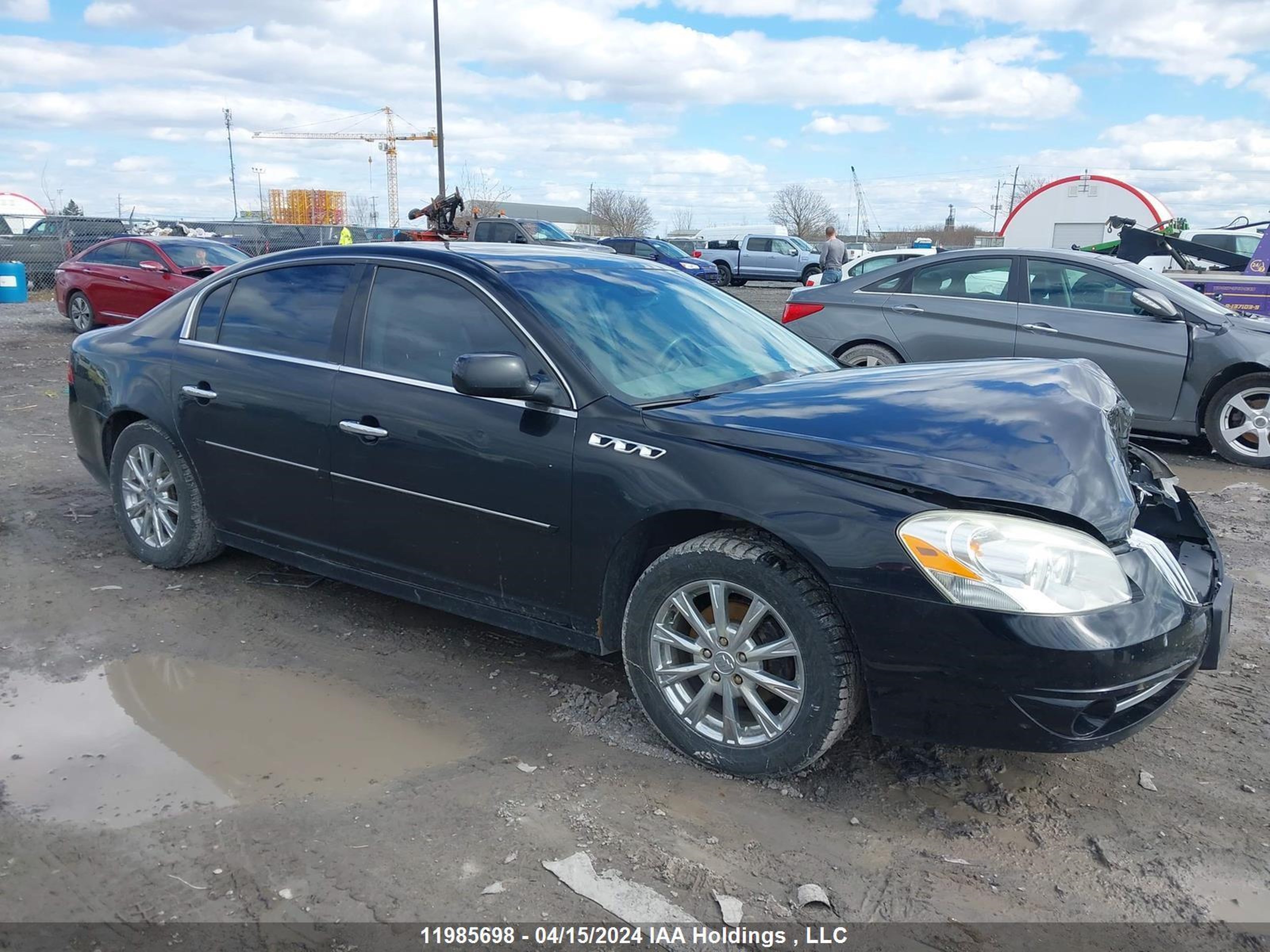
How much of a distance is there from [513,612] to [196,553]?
2.09 m

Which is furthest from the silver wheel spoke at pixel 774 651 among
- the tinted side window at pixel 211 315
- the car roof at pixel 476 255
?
the tinted side window at pixel 211 315

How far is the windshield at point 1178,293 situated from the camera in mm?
7645

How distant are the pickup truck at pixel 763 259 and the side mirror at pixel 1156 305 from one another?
25354 millimetres

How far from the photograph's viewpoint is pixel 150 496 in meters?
5.08

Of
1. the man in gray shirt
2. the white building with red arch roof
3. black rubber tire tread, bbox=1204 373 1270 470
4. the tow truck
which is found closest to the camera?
black rubber tire tread, bbox=1204 373 1270 470

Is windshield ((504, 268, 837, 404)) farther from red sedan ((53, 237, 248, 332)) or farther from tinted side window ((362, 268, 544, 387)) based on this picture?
red sedan ((53, 237, 248, 332))

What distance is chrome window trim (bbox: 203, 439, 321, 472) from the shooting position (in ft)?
13.8

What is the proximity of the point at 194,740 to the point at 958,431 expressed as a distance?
8.97 feet

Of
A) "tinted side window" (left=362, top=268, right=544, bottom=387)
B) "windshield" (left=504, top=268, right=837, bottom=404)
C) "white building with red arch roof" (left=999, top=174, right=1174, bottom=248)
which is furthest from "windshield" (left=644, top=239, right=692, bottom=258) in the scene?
"tinted side window" (left=362, top=268, right=544, bottom=387)

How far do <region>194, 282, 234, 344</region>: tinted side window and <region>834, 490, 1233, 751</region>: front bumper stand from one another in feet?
10.8

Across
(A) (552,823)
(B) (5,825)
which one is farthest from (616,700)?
(B) (5,825)

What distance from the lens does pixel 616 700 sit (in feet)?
12.5

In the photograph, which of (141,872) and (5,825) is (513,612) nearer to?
(141,872)

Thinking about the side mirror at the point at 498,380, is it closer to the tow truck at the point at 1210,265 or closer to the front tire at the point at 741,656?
the front tire at the point at 741,656
